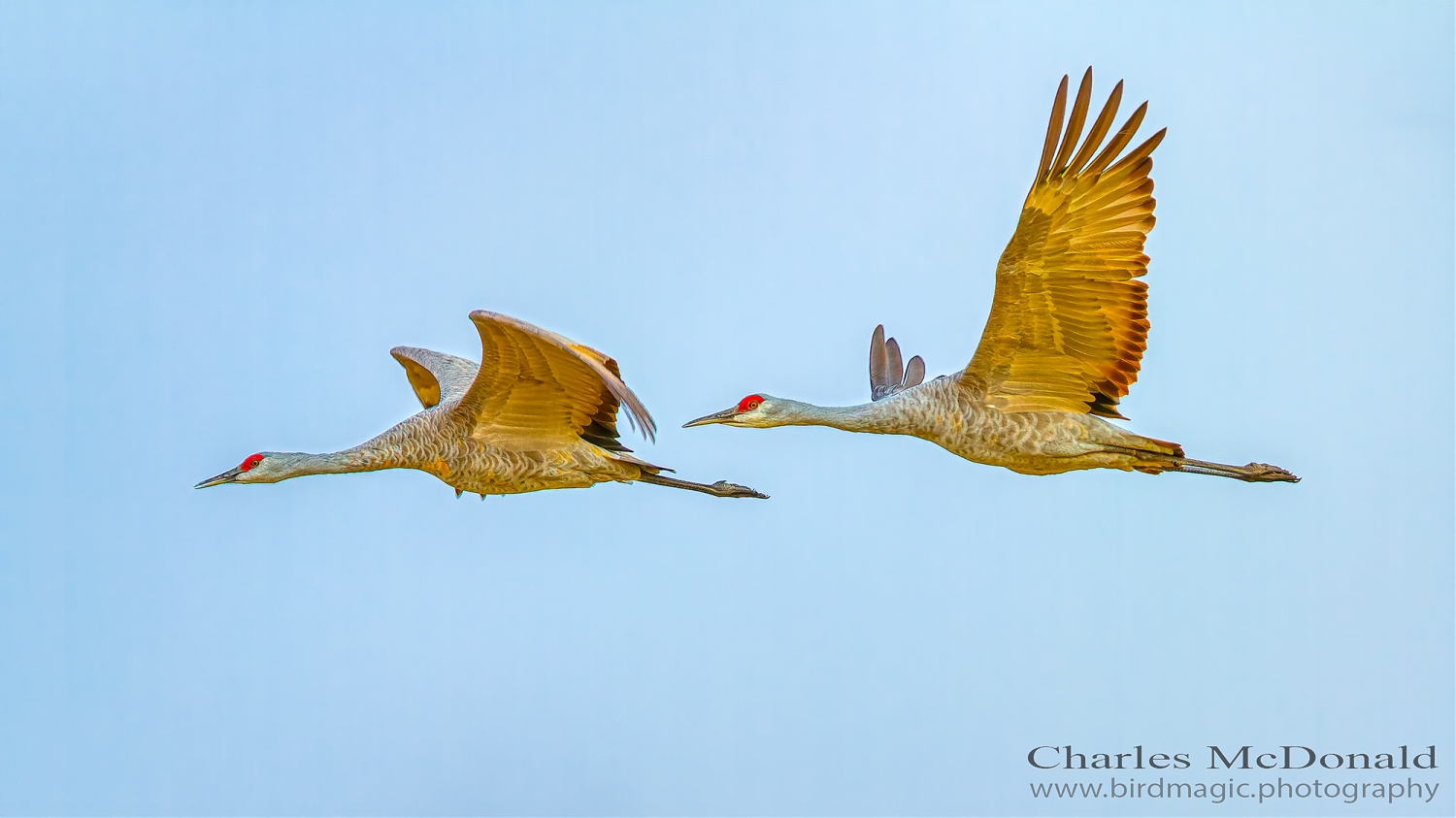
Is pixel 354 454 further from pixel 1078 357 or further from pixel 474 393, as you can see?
pixel 1078 357

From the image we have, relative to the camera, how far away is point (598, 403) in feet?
65.8

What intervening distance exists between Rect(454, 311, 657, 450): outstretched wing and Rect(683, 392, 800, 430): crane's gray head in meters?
1.01

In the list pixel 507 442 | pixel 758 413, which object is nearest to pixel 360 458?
pixel 507 442

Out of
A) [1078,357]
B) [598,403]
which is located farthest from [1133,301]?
[598,403]

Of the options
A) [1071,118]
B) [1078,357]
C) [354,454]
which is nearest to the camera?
[1071,118]

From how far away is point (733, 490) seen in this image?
70.9 feet

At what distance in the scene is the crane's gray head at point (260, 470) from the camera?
2059 cm

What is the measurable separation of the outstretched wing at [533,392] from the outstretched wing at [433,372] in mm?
2088

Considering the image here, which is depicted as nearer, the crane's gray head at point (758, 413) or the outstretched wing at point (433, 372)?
the crane's gray head at point (758, 413)

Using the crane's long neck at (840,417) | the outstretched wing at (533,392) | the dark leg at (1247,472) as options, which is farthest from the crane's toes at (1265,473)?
the outstretched wing at (533,392)

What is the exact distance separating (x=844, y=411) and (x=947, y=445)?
102 cm

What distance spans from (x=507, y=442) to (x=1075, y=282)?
18.1 feet

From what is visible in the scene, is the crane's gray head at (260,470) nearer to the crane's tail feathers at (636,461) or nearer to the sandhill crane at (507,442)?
the sandhill crane at (507,442)

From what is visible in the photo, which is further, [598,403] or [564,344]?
[598,403]
